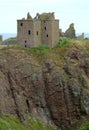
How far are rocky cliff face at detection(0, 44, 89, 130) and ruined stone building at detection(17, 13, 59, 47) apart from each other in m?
3.51

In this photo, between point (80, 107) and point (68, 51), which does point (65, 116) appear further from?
point (68, 51)

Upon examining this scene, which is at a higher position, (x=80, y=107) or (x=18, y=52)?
(x=18, y=52)

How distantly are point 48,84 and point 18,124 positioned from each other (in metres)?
15.6

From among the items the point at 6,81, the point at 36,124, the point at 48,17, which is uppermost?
the point at 48,17

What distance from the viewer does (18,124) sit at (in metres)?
113

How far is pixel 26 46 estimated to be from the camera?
128 m

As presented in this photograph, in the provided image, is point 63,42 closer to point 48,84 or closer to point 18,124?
point 48,84

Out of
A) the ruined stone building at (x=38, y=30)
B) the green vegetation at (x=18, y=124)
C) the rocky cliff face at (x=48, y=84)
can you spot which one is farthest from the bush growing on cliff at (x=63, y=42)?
the green vegetation at (x=18, y=124)

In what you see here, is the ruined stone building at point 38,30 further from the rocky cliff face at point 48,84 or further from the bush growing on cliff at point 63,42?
the rocky cliff face at point 48,84

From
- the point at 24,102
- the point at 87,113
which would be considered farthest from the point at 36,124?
the point at 87,113

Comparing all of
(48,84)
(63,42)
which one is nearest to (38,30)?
(63,42)

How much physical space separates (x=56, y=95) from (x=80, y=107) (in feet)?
21.6

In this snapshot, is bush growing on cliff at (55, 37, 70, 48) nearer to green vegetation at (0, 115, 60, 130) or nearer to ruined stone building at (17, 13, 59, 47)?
ruined stone building at (17, 13, 59, 47)

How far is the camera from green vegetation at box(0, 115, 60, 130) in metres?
106
